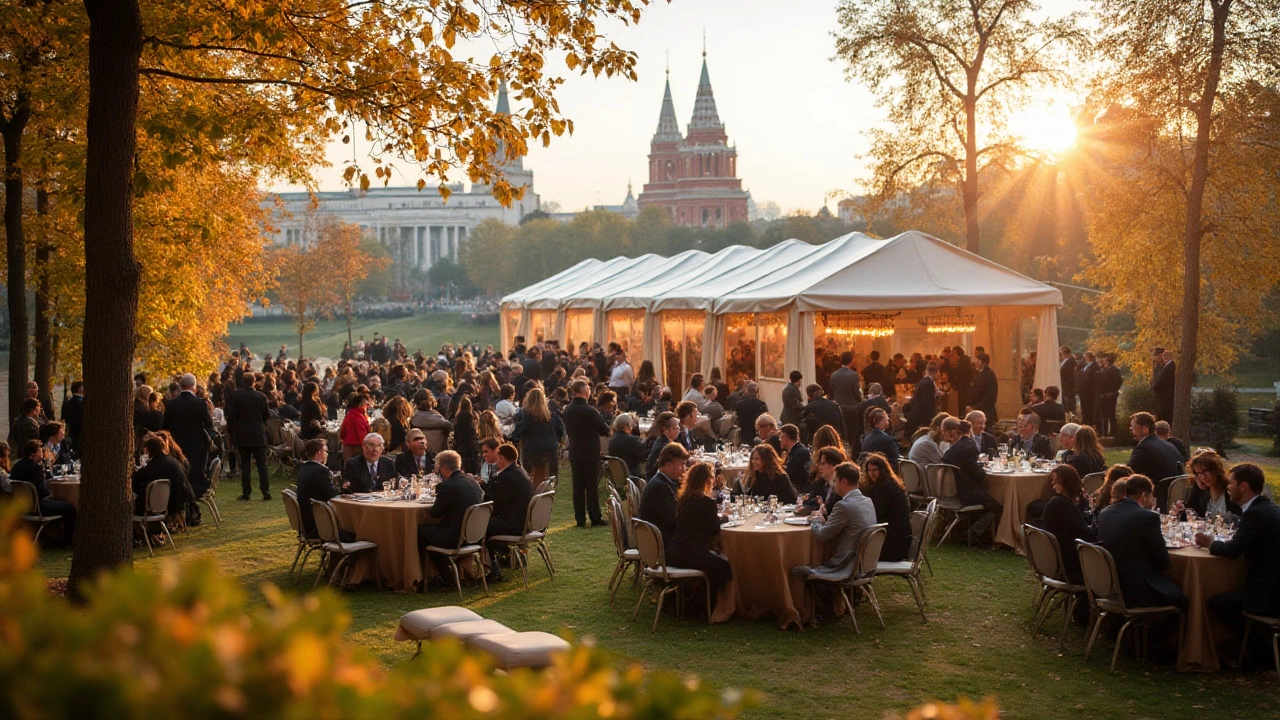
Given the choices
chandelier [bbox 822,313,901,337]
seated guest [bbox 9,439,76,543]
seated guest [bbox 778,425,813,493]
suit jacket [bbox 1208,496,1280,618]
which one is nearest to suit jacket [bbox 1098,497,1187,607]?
suit jacket [bbox 1208,496,1280,618]

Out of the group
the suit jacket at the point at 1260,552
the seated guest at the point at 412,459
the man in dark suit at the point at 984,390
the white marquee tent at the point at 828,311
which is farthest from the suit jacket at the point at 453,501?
the man in dark suit at the point at 984,390

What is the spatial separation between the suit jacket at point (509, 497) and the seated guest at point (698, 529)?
205cm

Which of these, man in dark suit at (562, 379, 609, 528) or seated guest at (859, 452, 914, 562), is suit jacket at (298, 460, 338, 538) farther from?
seated guest at (859, 452, 914, 562)

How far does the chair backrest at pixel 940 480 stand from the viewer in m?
11.7

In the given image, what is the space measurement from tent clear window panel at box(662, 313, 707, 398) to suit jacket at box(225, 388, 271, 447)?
9.75 meters

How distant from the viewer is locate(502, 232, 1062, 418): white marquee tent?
18.5 meters

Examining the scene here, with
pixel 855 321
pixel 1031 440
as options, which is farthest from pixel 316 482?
pixel 855 321

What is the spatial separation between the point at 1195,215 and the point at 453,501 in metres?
13.1

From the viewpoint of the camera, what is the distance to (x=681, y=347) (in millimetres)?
23844

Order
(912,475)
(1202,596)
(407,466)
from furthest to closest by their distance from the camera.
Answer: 1. (912,475)
2. (407,466)
3. (1202,596)

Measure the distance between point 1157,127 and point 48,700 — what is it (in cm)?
1907

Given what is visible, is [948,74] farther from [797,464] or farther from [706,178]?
[706,178]

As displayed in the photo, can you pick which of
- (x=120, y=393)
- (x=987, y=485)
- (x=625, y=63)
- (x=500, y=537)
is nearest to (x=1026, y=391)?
(x=987, y=485)

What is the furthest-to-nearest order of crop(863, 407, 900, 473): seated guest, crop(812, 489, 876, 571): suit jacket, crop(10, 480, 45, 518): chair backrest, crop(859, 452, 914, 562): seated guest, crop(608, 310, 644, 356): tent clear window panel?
crop(608, 310, 644, 356): tent clear window panel < crop(863, 407, 900, 473): seated guest < crop(10, 480, 45, 518): chair backrest < crop(859, 452, 914, 562): seated guest < crop(812, 489, 876, 571): suit jacket
